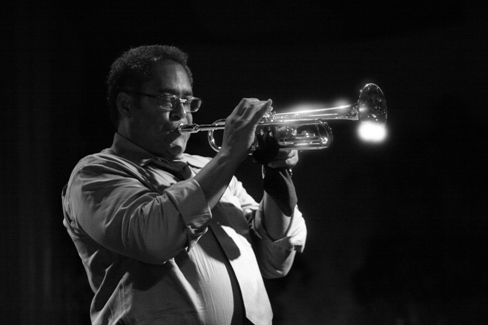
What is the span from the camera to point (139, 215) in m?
1.35

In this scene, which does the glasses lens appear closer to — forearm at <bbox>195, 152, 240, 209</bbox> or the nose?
the nose

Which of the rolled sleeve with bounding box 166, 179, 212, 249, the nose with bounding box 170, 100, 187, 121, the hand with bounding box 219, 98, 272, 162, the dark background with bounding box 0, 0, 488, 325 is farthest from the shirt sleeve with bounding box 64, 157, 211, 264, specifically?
the dark background with bounding box 0, 0, 488, 325

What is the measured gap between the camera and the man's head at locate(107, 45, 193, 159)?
65.3 inches

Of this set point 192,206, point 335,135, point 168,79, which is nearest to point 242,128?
point 192,206

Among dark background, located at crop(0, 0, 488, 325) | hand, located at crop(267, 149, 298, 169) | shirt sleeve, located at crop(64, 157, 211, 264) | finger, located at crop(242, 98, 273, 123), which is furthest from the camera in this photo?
dark background, located at crop(0, 0, 488, 325)

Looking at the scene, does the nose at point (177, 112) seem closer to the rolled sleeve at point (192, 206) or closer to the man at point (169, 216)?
the man at point (169, 216)

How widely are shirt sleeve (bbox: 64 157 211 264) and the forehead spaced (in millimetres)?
310

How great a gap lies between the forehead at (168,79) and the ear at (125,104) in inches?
2.5

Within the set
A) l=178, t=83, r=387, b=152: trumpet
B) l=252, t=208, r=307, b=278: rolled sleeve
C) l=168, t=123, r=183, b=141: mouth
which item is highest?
l=178, t=83, r=387, b=152: trumpet

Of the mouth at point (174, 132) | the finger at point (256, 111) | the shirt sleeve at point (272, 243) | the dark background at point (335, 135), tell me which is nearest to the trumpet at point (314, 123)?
Result: the mouth at point (174, 132)

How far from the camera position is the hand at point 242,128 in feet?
4.70

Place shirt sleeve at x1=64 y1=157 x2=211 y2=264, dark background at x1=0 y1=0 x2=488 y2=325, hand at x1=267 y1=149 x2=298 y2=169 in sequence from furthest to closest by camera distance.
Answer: dark background at x1=0 y1=0 x2=488 y2=325 → hand at x1=267 y1=149 x2=298 y2=169 → shirt sleeve at x1=64 y1=157 x2=211 y2=264

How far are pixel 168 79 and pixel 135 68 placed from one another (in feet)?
0.35

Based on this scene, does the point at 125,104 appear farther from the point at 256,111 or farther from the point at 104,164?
the point at 256,111
